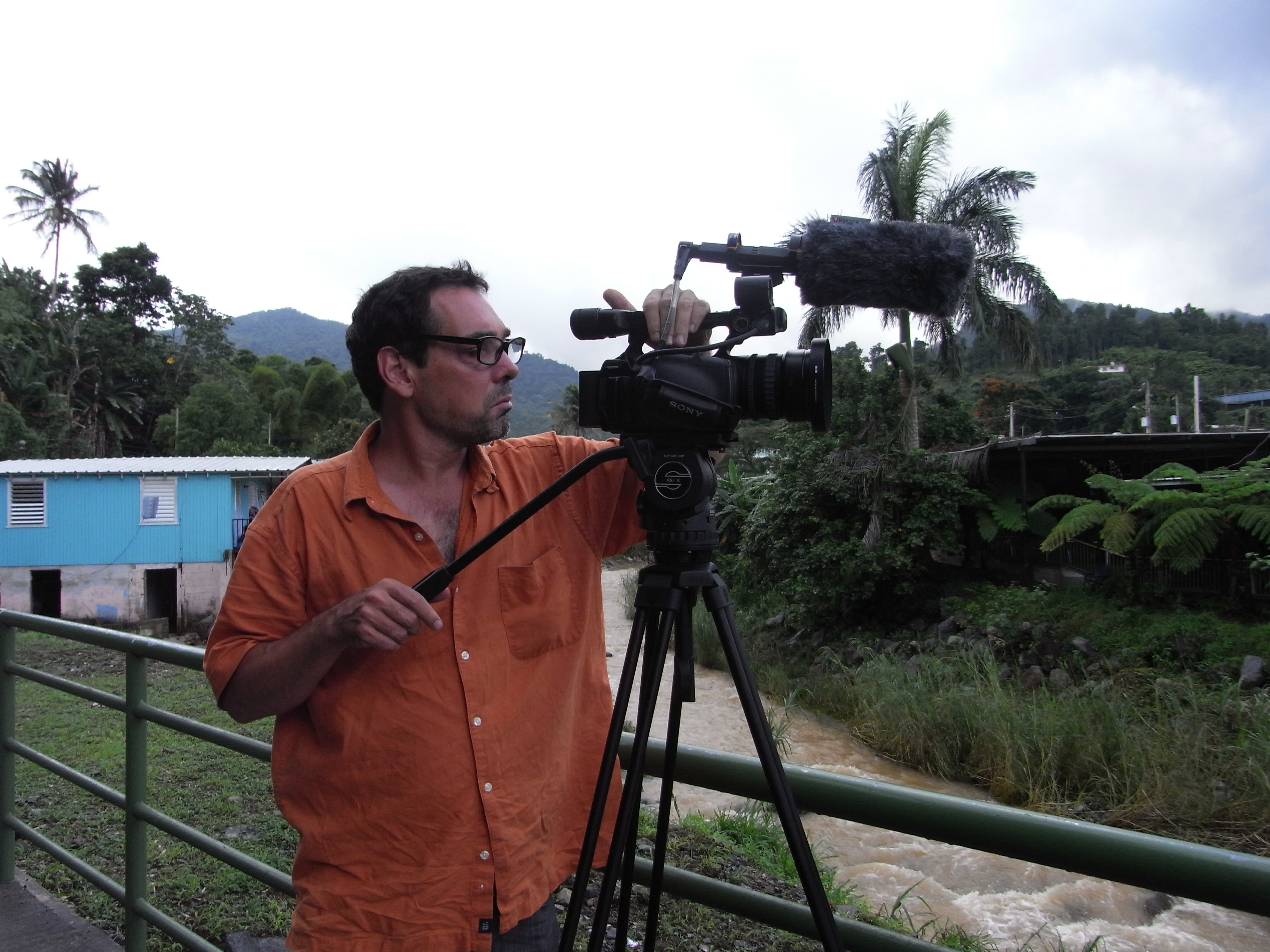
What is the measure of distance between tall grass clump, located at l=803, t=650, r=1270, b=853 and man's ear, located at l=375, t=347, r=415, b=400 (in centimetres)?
654

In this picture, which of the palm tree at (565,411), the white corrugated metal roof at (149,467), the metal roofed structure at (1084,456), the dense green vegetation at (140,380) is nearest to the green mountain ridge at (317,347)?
the palm tree at (565,411)

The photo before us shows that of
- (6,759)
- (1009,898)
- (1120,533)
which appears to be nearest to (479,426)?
(6,759)

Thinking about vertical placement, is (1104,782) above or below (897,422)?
below

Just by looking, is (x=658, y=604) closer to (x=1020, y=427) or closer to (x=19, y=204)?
(x=1020, y=427)

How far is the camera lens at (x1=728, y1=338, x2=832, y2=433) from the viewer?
1.18 m

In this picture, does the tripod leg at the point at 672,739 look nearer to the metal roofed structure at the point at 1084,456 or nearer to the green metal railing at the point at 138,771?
the green metal railing at the point at 138,771

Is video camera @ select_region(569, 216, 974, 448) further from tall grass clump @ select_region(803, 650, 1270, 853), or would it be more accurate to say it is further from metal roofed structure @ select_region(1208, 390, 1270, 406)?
metal roofed structure @ select_region(1208, 390, 1270, 406)

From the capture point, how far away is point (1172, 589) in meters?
9.88

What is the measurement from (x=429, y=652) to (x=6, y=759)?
245cm

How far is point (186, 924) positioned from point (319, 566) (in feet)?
8.54

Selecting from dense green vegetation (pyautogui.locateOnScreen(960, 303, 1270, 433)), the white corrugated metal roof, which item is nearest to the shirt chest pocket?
the white corrugated metal roof

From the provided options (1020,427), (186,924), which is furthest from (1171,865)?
(1020,427)

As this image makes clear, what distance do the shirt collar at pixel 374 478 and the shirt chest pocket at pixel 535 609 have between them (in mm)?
154

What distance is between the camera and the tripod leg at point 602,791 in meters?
1.08
